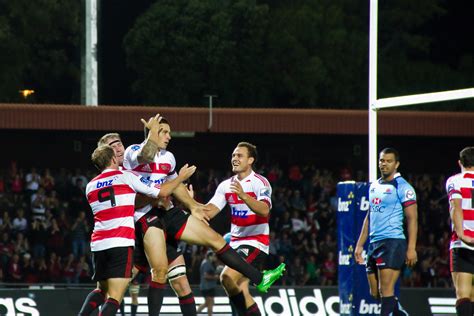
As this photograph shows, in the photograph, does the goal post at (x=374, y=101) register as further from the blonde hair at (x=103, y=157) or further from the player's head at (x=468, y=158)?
the blonde hair at (x=103, y=157)

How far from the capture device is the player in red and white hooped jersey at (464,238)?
38.8ft

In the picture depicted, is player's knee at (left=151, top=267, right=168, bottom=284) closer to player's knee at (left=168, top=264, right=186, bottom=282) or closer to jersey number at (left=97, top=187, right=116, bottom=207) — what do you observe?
player's knee at (left=168, top=264, right=186, bottom=282)

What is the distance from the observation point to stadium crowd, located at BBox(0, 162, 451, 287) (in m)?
23.9

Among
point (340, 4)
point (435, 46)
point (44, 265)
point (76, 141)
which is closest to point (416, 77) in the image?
point (435, 46)

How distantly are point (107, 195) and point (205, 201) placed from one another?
49.3ft

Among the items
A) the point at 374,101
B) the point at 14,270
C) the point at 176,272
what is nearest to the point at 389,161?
the point at 374,101

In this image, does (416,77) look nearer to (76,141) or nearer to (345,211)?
(76,141)

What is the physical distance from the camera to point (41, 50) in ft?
88.7

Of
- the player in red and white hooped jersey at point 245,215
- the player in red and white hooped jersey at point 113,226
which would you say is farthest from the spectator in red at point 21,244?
the player in red and white hooped jersey at point 113,226

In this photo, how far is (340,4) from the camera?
93.0 ft

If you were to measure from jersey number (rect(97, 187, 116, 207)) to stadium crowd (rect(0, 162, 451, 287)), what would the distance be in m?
13.3

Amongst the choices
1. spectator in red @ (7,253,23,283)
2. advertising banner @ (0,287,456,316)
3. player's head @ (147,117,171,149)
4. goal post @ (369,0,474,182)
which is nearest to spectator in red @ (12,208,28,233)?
spectator in red @ (7,253,23,283)

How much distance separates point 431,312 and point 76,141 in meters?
11.0

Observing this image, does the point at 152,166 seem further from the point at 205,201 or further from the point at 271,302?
the point at 205,201
